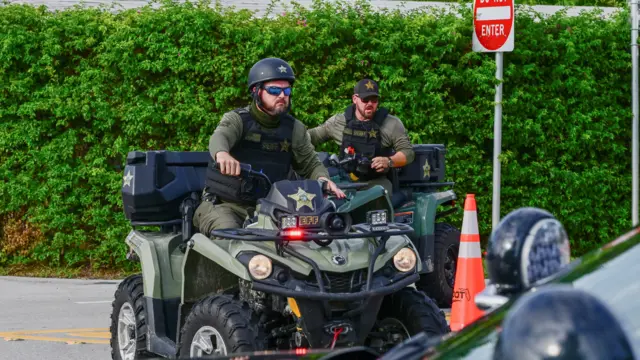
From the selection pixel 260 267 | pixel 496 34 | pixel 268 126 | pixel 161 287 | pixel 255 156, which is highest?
pixel 496 34

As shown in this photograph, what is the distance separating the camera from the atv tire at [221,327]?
5730mm

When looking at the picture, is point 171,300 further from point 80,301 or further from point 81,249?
point 81,249

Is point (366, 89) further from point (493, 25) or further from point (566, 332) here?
point (566, 332)

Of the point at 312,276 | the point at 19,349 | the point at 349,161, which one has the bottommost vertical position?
the point at 19,349

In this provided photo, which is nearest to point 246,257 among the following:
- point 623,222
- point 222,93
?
point 222,93

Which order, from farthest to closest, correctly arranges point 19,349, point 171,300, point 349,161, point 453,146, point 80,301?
1. point 453,146
2. point 80,301
3. point 349,161
4. point 19,349
5. point 171,300

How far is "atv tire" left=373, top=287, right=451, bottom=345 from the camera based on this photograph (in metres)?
6.01

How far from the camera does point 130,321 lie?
716 cm

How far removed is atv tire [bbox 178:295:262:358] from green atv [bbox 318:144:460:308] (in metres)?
3.79

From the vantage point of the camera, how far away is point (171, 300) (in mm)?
6816

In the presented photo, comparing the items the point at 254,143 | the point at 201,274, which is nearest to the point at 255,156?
the point at 254,143

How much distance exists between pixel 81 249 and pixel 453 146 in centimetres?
413

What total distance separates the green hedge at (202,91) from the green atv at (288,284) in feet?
19.6

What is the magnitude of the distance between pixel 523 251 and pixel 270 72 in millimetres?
4644
